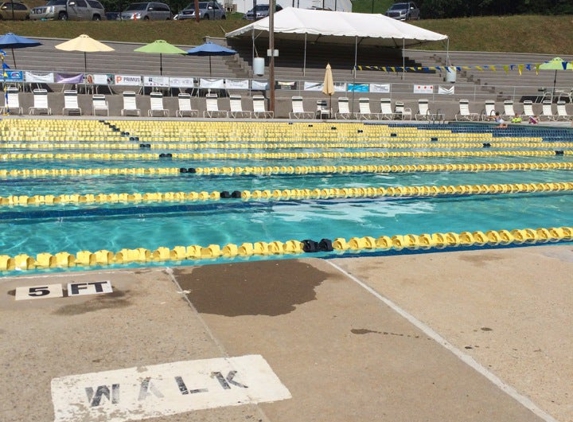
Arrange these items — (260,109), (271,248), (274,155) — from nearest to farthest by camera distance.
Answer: (271,248)
(274,155)
(260,109)

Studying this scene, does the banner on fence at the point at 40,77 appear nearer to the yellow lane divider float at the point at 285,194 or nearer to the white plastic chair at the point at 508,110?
the yellow lane divider float at the point at 285,194

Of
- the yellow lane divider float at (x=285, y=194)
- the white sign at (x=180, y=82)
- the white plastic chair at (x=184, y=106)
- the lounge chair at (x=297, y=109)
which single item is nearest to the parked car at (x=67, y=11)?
the white sign at (x=180, y=82)

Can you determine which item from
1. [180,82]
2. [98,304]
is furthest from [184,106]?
[98,304]

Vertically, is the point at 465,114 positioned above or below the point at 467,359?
above

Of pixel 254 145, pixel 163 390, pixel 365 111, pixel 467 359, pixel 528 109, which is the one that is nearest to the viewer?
pixel 163 390

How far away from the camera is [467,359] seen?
288 centimetres

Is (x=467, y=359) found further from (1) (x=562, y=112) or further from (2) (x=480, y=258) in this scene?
(1) (x=562, y=112)

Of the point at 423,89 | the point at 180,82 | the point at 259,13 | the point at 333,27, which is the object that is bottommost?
the point at 423,89

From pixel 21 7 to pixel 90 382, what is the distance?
4170cm

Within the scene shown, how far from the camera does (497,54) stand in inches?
A: 1398

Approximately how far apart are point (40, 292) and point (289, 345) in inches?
65.3

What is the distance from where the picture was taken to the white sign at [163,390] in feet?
7.61

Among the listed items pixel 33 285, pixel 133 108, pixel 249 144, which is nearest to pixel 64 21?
pixel 133 108

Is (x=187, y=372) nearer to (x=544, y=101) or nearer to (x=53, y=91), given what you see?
(x=53, y=91)
